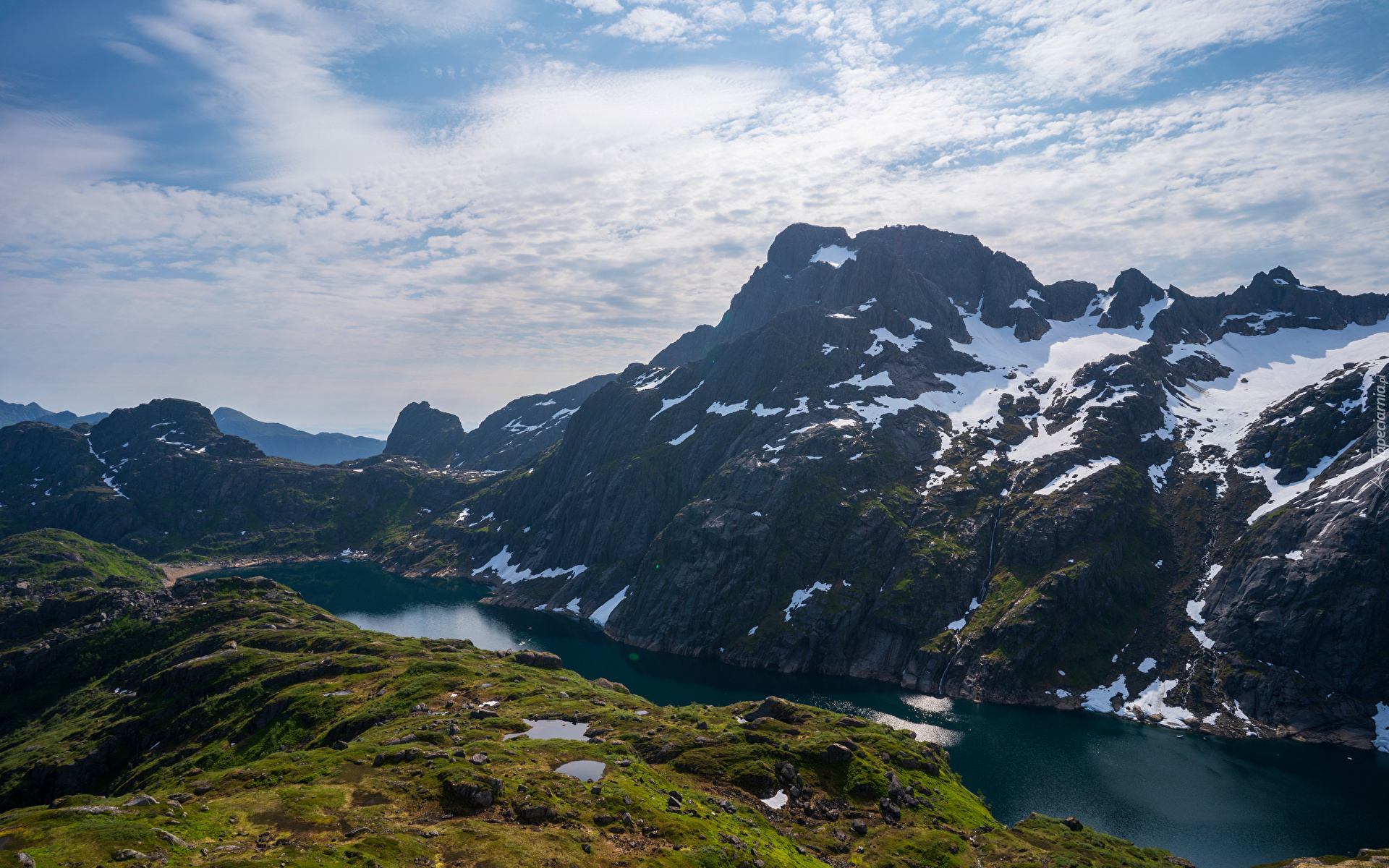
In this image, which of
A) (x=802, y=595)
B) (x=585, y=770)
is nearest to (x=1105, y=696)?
(x=802, y=595)

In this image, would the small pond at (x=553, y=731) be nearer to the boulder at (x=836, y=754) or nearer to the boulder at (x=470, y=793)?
the boulder at (x=470, y=793)

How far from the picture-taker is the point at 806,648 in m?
149

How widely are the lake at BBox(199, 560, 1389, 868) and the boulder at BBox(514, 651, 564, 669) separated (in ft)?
104

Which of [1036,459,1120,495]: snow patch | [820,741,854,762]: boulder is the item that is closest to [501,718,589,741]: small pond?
[820,741,854,762]: boulder

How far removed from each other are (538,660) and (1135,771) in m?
95.8

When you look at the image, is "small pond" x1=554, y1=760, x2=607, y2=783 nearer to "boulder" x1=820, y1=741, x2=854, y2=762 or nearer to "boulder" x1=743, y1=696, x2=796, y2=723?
"boulder" x1=820, y1=741, x2=854, y2=762

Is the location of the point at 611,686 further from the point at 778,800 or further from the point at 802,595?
the point at 802,595

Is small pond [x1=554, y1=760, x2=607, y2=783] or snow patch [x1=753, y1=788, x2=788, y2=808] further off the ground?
small pond [x1=554, y1=760, x2=607, y2=783]

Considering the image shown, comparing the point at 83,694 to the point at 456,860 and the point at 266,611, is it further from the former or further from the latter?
the point at 456,860

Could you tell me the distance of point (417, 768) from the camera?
4784 cm

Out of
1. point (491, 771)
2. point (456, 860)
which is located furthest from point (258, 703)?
point (456, 860)

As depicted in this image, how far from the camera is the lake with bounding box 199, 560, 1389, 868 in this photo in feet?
253

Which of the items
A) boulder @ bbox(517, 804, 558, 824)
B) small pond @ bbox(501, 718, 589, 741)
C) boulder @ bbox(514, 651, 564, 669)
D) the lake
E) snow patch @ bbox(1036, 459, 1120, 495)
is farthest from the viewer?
snow patch @ bbox(1036, 459, 1120, 495)

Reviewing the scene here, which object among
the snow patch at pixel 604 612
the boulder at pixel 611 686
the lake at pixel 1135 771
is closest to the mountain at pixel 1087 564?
the snow patch at pixel 604 612
